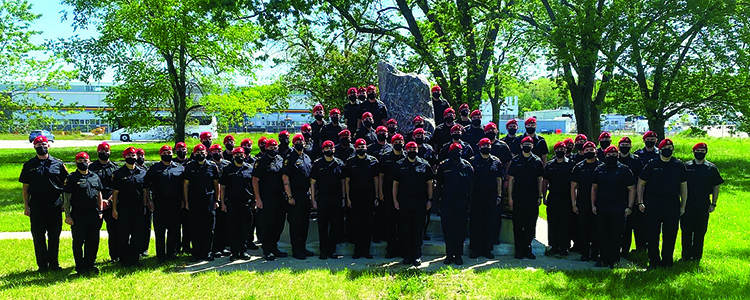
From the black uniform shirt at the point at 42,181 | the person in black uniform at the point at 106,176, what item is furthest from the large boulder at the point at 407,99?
the black uniform shirt at the point at 42,181

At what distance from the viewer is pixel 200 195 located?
8.66m

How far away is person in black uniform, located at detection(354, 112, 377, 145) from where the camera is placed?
32.6 ft

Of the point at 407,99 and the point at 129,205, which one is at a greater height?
the point at 407,99

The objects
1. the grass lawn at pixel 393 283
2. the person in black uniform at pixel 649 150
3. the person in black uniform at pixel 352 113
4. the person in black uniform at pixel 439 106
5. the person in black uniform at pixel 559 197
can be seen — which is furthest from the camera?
the person in black uniform at pixel 439 106

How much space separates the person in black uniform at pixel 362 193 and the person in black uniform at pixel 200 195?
2.01 meters

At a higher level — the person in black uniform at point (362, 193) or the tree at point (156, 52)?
the tree at point (156, 52)

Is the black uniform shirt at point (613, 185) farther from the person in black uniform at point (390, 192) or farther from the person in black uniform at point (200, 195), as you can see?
the person in black uniform at point (200, 195)

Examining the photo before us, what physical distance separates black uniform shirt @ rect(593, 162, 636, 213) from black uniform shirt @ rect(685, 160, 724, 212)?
2.87 ft

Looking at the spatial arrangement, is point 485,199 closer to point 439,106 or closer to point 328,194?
point 328,194

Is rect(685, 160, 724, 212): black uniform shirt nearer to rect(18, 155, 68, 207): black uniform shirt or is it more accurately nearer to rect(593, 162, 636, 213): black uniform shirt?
rect(593, 162, 636, 213): black uniform shirt

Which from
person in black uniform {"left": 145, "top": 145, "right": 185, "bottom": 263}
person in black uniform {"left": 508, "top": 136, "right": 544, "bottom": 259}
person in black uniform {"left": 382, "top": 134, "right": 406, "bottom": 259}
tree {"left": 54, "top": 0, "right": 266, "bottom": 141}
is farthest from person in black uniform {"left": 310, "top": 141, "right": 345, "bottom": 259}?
tree {"left": 54, "top": 0, "right": 266, "bottom": 141}

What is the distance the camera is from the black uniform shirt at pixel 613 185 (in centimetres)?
800

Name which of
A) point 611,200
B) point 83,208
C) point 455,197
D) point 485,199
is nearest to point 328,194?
point 455,197

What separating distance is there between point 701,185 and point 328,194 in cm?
543
